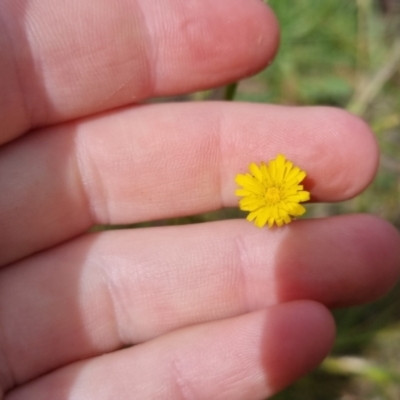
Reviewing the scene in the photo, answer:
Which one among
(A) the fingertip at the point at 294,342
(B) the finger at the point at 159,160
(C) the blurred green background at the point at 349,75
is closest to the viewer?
(A) the fingertip at the point at 294,342

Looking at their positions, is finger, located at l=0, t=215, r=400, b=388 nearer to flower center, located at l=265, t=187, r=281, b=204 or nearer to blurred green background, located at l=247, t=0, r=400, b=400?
flower center, located at l=265, t=187, r=281, b=204

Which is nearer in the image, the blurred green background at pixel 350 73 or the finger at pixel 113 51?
the finger at pixel 113 51

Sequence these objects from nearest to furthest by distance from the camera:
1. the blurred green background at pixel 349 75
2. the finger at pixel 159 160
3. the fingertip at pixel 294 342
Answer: the fingertip at pixel 294 342
the finger at pixel 159 160
the blurred green background at pixel 349 75

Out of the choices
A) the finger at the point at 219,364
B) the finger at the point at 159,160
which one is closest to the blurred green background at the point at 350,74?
the finger at the point at 159,160

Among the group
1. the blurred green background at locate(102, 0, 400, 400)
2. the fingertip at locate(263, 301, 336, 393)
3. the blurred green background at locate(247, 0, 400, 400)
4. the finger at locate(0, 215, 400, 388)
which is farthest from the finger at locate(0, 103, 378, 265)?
the blurred green background at locate(247, 0, 400, 400)

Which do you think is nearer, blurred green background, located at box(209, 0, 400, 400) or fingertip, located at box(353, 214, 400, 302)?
fingertip, located at box(353, 214, 400, 302)

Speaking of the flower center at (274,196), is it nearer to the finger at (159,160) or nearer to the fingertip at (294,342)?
the finger at (159,160)
